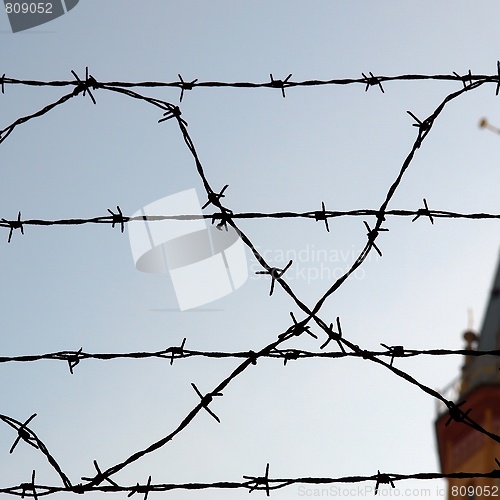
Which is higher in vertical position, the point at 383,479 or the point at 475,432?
the point at 475,432

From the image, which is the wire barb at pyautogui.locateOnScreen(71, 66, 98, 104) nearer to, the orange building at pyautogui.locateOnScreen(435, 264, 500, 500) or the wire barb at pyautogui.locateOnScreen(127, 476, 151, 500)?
the wire barb at pyautogui.locateOnScreen(127, 476, 151, 500)

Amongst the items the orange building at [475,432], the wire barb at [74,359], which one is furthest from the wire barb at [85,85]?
the orange building at [475,432]

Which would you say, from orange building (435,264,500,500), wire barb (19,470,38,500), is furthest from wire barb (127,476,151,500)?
orange building (435,264,500,500)

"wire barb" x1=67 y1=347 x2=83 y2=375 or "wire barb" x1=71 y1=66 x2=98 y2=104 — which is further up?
"wire barb" x1=71 y1=66 x2=98 y2=104

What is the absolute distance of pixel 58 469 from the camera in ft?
9.02

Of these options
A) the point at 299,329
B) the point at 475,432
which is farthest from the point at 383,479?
the point at 475,432

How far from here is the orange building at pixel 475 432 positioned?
73.8ft

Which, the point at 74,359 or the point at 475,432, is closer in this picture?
the point at 74,359

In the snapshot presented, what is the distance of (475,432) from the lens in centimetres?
2370

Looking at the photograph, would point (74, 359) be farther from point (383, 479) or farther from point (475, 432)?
point (475, 432)

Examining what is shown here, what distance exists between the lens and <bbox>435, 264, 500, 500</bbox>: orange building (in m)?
22.5

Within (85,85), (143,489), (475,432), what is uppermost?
(475,432)

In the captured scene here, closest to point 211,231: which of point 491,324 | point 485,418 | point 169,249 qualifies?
point 169,249

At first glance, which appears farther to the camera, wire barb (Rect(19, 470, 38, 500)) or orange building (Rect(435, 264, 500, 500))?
orange building (Rect(435, 264, 500, 500))
